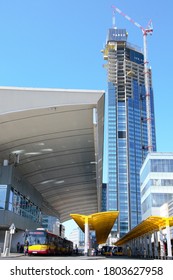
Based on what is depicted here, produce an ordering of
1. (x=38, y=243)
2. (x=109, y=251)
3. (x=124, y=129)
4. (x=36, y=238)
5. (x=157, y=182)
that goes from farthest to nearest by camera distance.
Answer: (x=124, y=129) → (x=157, y=182) → (x=109, y=251) → (x=36, y=238) → (x=38, y=243)

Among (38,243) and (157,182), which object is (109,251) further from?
(38,243)

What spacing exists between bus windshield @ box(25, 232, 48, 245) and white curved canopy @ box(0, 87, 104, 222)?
7639 mm

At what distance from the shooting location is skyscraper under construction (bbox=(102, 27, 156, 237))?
147 metres

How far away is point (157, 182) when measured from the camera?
59.8 m

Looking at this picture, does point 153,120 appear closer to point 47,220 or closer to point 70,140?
point 47,220

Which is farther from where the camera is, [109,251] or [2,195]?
[109,251]

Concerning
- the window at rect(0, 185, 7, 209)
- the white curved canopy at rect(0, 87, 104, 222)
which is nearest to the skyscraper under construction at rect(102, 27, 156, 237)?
the white curved canopy at rect(0, 87, 104, 222)

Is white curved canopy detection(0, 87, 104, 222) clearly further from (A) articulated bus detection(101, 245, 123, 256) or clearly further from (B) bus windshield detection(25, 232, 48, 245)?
(A) articulated bus detection(101, 245, 123, 256)

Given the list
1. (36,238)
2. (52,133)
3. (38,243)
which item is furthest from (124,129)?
(38,243)

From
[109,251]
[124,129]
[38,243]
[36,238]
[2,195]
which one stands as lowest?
[109,251]

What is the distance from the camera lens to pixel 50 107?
21203 millimetres

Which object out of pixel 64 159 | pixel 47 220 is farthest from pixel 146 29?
pixel 64 159

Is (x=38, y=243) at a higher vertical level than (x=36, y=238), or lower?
lower

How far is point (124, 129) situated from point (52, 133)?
138480 mm
